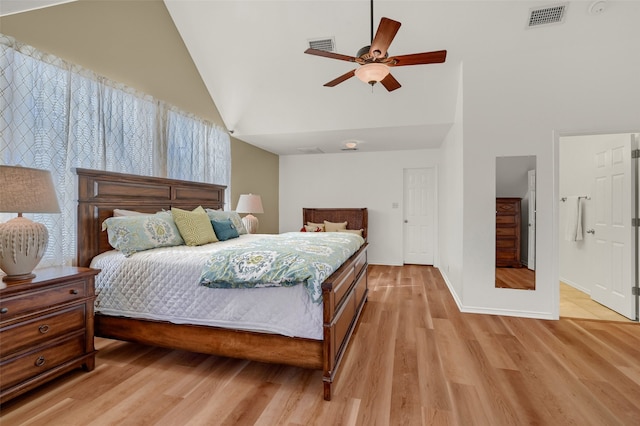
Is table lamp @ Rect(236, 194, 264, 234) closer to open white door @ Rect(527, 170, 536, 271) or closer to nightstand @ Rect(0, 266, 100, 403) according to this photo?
nightstand @ Rect(0, 266, 100, 403)

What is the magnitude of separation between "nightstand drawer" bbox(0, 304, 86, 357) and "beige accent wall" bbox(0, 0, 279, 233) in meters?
2.01

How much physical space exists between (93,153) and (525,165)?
435cm

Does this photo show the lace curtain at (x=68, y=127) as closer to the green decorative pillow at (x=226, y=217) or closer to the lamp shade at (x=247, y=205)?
the green decorative pillow at (x=226, y=217)

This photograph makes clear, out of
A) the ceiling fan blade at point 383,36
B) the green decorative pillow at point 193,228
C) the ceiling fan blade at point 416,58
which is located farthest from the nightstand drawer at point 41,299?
the ceiling fan blade at point 416,58

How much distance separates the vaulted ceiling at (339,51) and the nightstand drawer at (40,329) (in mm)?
2016

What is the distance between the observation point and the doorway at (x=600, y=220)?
128 inches

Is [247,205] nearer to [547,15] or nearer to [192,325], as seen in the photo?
[192,325]

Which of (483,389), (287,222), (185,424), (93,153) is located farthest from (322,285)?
(287,222)

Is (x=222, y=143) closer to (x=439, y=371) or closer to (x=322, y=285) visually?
(x=322, y=285)

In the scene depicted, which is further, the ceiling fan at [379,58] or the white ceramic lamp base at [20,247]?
the ceiling fan at [379,58]

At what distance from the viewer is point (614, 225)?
3.47 m

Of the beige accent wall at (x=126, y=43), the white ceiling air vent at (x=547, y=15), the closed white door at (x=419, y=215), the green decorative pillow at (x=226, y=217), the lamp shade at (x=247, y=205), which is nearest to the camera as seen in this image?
the beige accent wall at (x=126, y=43)

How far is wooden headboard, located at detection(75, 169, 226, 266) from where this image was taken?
8.20 ft

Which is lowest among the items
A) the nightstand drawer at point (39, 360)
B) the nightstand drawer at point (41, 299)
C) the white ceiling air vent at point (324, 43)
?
the nightstand drawer at point (39, 360)
